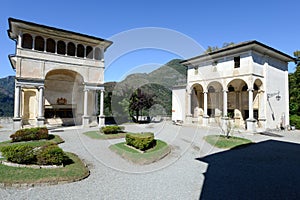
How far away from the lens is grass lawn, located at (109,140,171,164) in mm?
8469

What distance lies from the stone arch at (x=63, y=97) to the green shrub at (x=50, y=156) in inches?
647

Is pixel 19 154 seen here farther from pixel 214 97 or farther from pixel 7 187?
pixel 214 97

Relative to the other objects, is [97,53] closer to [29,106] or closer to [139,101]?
[139,101]

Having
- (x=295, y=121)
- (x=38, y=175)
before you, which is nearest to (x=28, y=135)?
(x=38, y=175)

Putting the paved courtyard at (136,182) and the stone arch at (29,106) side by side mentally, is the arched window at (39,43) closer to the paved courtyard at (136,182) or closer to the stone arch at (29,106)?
the stone arch at (29,106)

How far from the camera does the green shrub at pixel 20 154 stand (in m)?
6.73

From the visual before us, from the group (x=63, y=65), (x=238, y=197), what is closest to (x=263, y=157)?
(x=238, y=197)

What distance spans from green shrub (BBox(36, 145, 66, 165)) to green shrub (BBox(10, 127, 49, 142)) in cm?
639

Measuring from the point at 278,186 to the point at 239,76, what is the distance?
16.4m

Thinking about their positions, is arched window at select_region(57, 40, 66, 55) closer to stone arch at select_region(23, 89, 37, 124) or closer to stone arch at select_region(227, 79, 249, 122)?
stone arch at select_region(23, 89, 37, 124)

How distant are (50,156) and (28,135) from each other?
6.99 meters

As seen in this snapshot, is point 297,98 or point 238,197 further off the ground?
point 297,98

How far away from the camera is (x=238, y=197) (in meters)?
5.05

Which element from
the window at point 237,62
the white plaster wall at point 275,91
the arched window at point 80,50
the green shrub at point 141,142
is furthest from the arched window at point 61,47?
the white plaster wall at point 275,91
